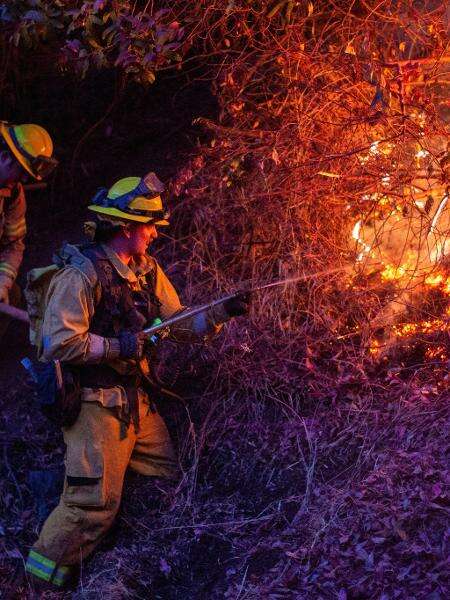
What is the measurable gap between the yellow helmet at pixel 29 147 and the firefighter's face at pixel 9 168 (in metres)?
0.06

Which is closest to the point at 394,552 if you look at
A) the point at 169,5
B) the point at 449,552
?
the point at 449,552

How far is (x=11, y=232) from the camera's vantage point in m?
6.02

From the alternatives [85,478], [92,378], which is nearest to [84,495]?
[85,478]

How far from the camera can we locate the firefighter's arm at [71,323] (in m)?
4.60

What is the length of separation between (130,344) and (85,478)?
2.84 ft

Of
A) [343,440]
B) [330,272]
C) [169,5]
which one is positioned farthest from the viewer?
[169,5]

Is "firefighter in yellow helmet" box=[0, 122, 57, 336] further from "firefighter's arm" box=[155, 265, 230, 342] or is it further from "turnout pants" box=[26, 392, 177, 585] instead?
"turnout pants" box=[26, 392, 177, 585]

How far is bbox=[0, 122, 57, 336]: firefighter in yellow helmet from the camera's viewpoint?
5.38 meters

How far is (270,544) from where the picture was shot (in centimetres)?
445

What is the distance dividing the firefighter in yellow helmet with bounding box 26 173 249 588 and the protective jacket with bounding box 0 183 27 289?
1.24m

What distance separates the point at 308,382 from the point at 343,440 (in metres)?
0.57

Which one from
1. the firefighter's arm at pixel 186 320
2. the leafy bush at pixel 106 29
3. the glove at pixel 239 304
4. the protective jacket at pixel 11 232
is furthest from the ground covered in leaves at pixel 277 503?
the leafy bush at pixel 106 29

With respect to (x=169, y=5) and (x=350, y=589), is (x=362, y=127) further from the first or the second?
(x=350, y=589)

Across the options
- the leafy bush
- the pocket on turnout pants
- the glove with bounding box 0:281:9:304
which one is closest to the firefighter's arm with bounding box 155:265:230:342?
the pocket on turnout pants
